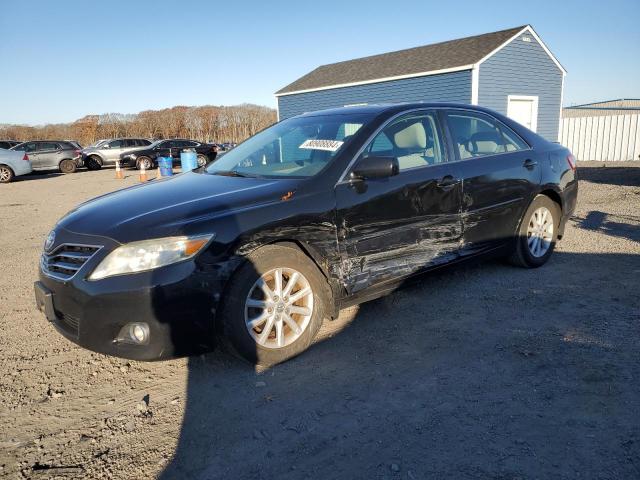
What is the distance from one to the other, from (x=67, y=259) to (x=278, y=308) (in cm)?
134

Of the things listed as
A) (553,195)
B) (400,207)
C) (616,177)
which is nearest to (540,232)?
(553,195)

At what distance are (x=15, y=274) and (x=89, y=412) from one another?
3.62m

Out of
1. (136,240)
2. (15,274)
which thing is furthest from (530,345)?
(15,274)

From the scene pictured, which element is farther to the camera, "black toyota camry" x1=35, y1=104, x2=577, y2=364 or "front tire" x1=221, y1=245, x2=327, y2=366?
"front tire" x1=221, y1=245, x2=327, y2=366

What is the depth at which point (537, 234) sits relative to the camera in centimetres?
496

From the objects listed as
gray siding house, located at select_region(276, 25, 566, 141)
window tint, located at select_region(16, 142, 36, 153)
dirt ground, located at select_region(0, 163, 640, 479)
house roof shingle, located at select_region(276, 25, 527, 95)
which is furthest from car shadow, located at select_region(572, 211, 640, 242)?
window tint, located at select_region(16, 142, 36, 153)

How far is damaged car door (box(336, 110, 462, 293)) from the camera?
3400mm

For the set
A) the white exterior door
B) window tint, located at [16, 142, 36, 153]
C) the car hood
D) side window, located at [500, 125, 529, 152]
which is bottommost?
the car hood

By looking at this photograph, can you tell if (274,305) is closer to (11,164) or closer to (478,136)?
(478,136)

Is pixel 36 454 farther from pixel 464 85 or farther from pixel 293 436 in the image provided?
pixel 464 85

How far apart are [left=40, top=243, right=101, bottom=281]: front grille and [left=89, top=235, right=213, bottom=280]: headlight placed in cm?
15

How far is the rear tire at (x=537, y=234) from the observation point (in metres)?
4.79

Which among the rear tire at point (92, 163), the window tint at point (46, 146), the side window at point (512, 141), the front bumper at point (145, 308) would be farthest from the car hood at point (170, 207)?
the rear tire at point (92, 163)

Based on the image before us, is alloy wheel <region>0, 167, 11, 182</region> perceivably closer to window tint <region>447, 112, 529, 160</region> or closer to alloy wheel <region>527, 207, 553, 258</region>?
window tint <region>447, 112, 529, 160</region>
